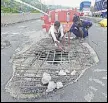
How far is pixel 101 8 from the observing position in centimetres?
2908

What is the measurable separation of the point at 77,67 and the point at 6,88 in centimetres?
221

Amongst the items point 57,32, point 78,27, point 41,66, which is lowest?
point 41,66

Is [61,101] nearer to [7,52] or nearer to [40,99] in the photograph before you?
[40,99]

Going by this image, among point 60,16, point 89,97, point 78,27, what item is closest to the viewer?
point 89,97

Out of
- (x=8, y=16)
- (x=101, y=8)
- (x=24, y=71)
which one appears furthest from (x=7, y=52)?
(x=101, y=8)

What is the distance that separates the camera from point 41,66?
684 cm

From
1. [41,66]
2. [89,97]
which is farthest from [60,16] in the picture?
[89,97]

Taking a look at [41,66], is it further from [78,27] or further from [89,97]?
[78,27]

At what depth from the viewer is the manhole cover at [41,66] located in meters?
5.18

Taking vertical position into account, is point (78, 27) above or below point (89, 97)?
above

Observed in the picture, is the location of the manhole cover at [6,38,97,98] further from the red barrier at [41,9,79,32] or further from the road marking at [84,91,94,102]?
the red barrier at [41,9,79,32]

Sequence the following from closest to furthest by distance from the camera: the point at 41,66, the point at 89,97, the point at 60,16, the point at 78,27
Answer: the point at 89,97
the point at 41,66
the point at 78,27
the point at 60,16

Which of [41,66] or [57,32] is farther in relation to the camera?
[57,32]

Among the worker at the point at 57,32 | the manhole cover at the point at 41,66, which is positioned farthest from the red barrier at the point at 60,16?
the worker at the point at 57,32
